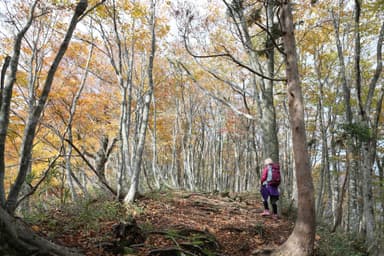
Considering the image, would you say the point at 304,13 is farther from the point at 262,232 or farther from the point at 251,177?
the point at 251,177

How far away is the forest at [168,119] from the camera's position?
373 cm

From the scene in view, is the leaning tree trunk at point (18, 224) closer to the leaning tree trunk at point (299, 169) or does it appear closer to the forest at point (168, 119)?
the forest at point (168, 119)

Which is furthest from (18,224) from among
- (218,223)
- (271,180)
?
(271,180)

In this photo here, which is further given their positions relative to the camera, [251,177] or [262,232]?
[251,177]

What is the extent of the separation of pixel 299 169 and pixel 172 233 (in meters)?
2.39

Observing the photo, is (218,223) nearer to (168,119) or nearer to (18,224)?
(18,224)

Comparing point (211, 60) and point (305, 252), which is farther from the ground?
point (211, 60)

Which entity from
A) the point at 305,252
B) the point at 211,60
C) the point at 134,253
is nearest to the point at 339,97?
the point at 211,60

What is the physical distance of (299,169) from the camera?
4.00 m

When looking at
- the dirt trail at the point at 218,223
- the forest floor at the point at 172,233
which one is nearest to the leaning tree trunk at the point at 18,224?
the forest floor at the point at 172,233

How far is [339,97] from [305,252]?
12.1 metres

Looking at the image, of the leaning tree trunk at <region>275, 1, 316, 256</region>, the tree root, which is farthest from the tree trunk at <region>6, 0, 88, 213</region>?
the leaning tree trunk at <region>275, 1, 316, 256</region>

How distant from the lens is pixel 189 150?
1670 centimetres

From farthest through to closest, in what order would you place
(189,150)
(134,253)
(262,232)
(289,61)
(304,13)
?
(189,150), (304,13), (262,232), (289,61), (134,253)
